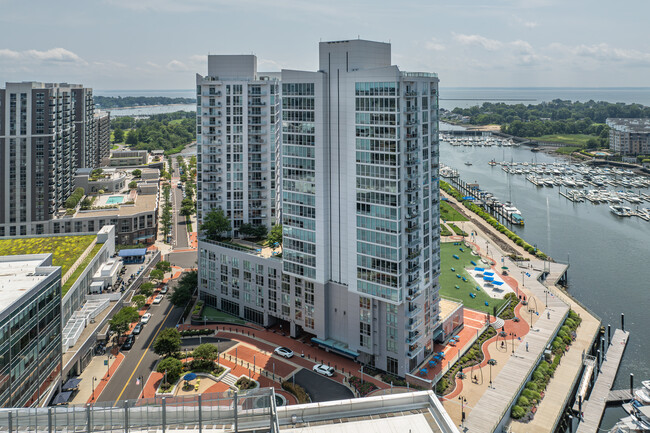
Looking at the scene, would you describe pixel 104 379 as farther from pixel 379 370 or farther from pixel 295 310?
pixel 379 370

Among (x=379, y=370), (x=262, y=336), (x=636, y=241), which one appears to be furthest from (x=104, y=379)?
(x=636, y=241)

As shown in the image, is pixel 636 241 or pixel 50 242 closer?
pixel 50 242

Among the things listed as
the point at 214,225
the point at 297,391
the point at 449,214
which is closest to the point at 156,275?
the point at 214,225

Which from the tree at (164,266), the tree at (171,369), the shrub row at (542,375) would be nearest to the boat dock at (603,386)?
the shrub row at (542,375)

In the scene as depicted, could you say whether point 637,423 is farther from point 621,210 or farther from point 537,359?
point 621,210

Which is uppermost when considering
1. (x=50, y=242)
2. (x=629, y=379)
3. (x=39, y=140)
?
(x=39, y=140)

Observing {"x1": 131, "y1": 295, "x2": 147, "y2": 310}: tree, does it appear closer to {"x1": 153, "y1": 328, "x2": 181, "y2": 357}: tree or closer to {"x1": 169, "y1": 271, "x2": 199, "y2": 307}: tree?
{"x1": 169, "y1": 271, "x2": 199, "y2": 307}: tree

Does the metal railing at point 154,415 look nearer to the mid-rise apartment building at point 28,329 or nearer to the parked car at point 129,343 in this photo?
the mid-rise apartment building at point 28,329
